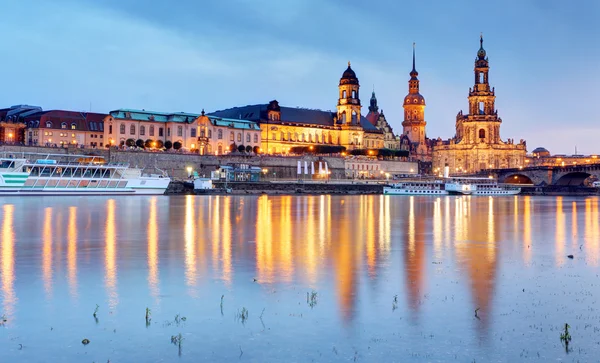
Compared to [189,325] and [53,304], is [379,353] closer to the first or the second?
[189,325]

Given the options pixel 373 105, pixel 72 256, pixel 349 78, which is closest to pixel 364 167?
pixel 349 78

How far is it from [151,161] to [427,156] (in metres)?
77.6

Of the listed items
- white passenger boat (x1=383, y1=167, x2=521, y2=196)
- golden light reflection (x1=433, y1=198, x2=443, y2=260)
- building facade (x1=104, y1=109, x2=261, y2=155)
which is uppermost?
building facade (x1=104, y1=109, x2=261, y2=155)

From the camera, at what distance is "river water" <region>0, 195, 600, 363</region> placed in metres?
9.33

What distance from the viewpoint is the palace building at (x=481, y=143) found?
116062mm

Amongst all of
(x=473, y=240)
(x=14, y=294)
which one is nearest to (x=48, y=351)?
(x=14, y=294)

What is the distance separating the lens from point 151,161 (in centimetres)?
7812

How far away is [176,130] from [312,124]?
1238 inches

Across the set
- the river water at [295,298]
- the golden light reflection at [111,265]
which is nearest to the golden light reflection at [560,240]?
the river water at [295,298]

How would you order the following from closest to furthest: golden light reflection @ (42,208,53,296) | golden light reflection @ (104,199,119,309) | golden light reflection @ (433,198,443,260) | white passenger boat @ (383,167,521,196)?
golden light reflection @ (104,199,119,309) → golden light reflection @ (42,208,53,296) → golden light reflection @ (433,198,443,260) → white passenger boat @ (383,167,521,196)

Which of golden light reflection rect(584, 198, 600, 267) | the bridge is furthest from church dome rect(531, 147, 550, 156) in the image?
golden light reflection rect(584, 198, 600, 267)

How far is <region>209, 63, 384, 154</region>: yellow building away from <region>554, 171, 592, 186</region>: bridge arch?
115ft

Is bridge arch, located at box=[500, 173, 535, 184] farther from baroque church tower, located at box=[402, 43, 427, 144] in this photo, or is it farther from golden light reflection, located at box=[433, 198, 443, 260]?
golden light reflection, located at box=[433, 198, 443, 260]

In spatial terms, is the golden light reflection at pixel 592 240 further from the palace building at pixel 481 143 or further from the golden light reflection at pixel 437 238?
the palace building at pixel 481 143
